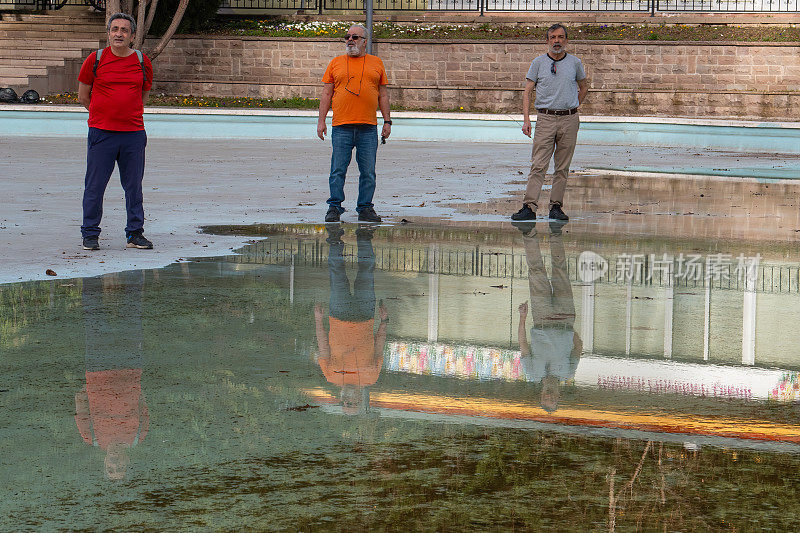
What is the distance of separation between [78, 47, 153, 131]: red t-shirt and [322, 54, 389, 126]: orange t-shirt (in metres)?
2.51

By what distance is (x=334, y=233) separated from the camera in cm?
1060

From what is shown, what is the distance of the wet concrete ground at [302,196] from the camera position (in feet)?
31.8

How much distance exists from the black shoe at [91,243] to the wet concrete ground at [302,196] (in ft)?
0.30

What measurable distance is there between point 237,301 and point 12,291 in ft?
4.37

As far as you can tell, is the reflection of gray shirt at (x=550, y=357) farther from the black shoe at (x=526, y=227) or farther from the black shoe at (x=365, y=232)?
the black shoe at (x=526, y=227)

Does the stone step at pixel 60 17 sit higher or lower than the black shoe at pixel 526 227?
higher

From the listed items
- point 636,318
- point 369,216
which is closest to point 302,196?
point 369,216

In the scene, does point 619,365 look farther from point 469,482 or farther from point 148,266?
point 148,266

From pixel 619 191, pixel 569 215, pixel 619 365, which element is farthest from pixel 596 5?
pixel 619 365

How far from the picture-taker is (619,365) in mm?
5664

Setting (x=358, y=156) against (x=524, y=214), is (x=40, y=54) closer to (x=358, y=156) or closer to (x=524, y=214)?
(x=358, y=156)

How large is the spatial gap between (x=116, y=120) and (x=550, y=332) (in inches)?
162

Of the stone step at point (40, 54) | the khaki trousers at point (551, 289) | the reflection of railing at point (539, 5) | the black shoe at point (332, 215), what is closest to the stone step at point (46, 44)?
the stone step at point (40, 54)

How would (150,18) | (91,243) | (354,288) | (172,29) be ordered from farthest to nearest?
1. (172,29)
2. (150,18)
3. (91,243)
4. (354,288)
